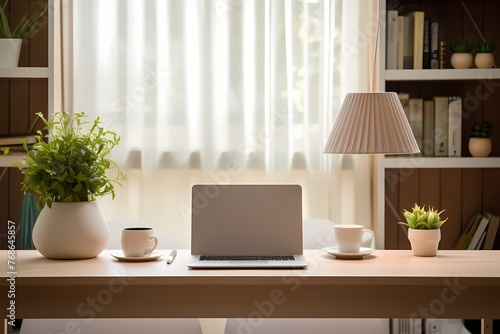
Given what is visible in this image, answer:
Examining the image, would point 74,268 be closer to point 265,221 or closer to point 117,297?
point 117,297

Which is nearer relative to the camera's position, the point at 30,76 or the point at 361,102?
the point at 361,102

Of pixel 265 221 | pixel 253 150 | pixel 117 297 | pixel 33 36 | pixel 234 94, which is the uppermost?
pixel 33 36

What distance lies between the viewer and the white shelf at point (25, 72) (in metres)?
3.21

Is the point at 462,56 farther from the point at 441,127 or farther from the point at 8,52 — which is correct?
the point at 8,52

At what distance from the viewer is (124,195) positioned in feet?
11.3

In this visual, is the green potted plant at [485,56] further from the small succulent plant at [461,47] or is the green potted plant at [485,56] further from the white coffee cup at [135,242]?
the white coffee cup at [135,242]

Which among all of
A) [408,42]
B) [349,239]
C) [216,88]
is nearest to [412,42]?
[408,42]

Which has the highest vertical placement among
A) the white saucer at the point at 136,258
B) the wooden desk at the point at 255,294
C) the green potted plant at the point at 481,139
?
the green potted plant at the point at 481,139

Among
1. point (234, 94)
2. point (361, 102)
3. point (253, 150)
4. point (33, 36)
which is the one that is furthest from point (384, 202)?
point (33, 36)

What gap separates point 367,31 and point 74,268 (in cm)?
189

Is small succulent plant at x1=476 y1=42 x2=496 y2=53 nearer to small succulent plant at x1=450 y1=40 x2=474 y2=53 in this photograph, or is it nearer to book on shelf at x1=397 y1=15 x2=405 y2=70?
small succulent plant at x1=450 y1=40 x2=474 y2=53

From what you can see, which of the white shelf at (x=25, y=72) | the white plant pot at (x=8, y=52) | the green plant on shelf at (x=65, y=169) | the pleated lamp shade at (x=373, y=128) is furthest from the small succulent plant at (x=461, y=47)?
the white plant pot at (x=8, y=52)

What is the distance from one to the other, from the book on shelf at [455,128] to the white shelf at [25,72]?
1.82 meters

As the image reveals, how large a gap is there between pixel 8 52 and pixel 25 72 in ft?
0.39
